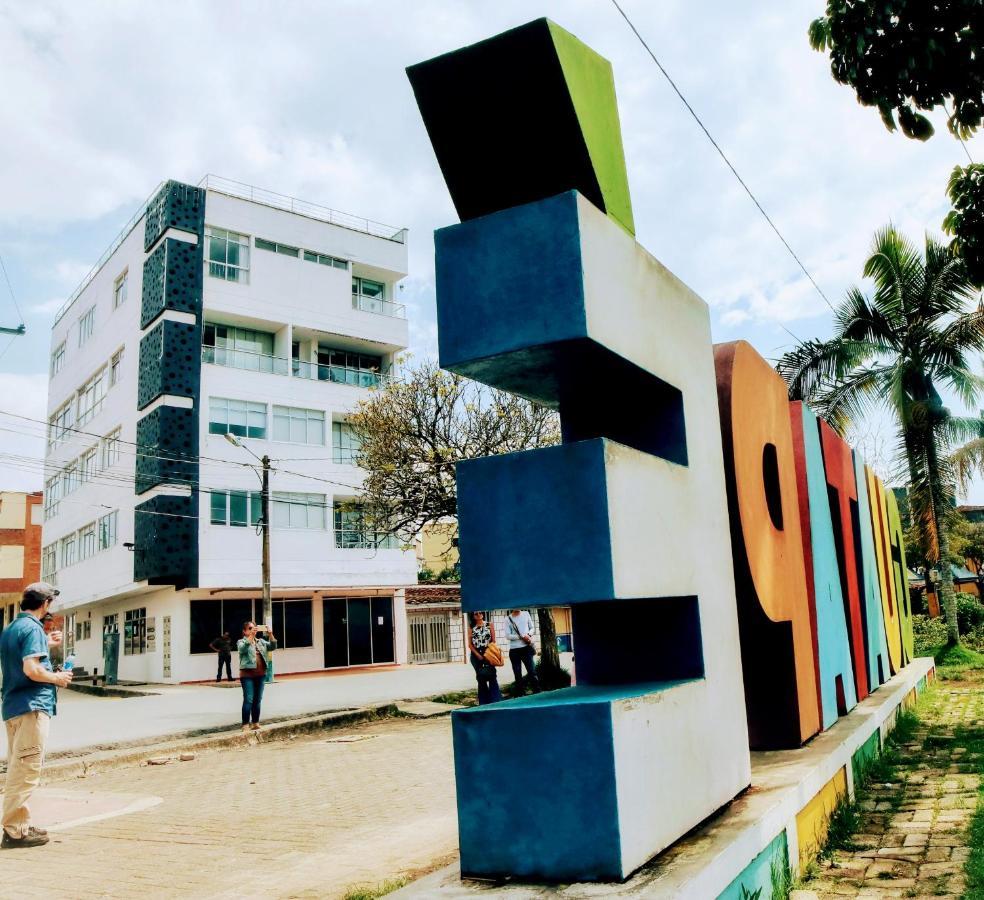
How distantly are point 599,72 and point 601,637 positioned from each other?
113 inches

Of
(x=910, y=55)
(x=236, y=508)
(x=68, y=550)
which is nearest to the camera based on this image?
(x=910, y=55)

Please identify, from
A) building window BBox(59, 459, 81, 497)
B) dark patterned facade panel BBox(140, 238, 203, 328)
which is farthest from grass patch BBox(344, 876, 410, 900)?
building window BBox(59, 459, 81, 497)

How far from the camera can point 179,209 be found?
98.4 feet

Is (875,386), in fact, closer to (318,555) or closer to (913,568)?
(318,555)

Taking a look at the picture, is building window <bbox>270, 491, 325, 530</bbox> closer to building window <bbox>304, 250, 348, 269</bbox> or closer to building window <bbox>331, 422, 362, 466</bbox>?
building window <bbox>331, 422, 362, 466</bbox>

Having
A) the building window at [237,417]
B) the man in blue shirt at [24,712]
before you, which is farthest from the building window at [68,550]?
the man in blue shirt at [24,712]

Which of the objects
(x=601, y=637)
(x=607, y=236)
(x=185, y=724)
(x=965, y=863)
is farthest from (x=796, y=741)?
(x=185, y=724)

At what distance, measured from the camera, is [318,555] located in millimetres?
30594

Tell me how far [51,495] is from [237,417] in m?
16.7

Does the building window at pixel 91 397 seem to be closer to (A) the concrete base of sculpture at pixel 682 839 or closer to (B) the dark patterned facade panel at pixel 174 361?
(B) the dark patterned facade panel at pixel 174 361

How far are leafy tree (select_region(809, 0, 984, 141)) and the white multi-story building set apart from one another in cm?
2442

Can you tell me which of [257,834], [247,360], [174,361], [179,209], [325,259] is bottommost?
[257,834]

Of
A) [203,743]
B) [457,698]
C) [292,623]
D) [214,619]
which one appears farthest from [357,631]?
[203,743]

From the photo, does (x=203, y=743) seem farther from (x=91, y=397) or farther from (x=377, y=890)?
(x=91, y=397)
